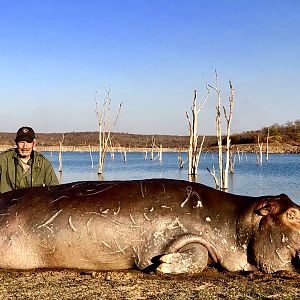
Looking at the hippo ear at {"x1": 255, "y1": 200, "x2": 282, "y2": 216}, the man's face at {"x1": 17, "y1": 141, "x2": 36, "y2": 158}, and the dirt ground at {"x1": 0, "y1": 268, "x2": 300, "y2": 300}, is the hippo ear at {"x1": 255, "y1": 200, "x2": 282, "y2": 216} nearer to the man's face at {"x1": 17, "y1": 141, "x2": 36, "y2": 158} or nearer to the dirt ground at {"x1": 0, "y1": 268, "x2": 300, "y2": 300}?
the dirt ground at {"x1": 0, "y1": 268, "x2": 300, "y2": 300}

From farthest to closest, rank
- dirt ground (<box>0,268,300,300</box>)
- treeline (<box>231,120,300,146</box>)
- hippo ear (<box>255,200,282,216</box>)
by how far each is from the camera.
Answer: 1. treeline (<box>231,120,300,146</box>)
2. hippo ear (<box>255,200,282,216</box>)
3. dirt ground (<box>0,268,300,300</box>)

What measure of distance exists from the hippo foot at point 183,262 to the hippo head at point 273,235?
0.68 m

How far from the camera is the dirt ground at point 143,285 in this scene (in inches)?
220

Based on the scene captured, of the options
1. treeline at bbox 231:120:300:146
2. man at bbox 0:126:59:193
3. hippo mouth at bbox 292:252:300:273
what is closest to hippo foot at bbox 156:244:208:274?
hippo mouth at bbox 292:252:300:273

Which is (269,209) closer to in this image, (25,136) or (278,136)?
(25,136)

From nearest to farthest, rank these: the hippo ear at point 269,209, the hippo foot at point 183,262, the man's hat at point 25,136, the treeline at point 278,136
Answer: the hippo foot at point 183,262, the hippo ear at point 269,209, the man's hat at point 25,136, the treeline at point 278,136

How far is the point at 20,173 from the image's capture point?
9484mm

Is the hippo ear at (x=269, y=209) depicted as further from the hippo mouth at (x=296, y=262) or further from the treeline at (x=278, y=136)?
the treeline at (x=278, y=136)

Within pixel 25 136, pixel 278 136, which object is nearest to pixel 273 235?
pixel 25 136

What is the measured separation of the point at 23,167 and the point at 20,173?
5.2 inches

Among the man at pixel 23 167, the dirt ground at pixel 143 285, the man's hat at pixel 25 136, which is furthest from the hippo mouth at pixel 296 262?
the man's hat at pixel 25 136

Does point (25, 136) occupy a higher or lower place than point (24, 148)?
higher

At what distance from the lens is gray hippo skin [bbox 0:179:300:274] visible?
22.0 feet

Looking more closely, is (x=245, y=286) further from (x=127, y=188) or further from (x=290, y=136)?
(x=290, y=136)
